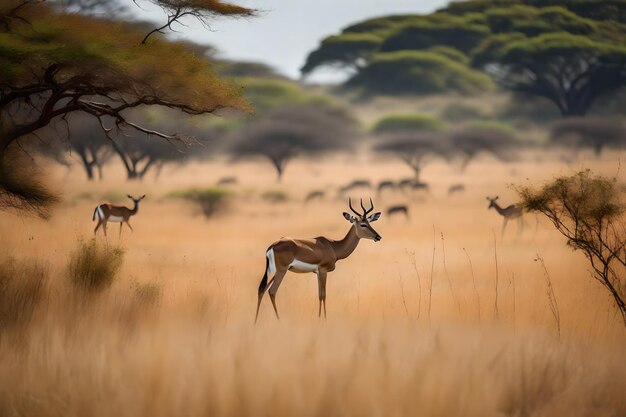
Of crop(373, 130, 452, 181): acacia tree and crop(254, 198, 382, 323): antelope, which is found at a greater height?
crop(373, 130, 452, 181): acacia tree

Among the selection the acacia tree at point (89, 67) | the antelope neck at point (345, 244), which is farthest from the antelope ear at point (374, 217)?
the acacia tree at point (89, 67)

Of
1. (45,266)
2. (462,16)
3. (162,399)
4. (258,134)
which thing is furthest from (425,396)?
(462,16)

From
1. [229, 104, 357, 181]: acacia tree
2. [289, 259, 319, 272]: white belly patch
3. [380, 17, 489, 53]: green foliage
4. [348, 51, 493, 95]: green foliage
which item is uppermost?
[380, 17, 489, 53]: green foliage

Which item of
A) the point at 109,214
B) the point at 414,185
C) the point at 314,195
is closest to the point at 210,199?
the point at 314,195

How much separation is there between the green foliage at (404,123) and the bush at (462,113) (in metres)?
11.4

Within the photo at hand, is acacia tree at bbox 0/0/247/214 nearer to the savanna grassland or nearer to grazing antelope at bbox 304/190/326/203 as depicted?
the savanna grassland

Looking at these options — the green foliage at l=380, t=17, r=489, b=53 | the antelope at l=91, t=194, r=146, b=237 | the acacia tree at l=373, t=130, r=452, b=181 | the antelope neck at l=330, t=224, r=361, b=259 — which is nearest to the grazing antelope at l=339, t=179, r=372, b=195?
the acacia tree at l=373, t=130, r=452, b=181

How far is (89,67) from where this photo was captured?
864 cm

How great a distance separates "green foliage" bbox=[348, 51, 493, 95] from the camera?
4900 cm

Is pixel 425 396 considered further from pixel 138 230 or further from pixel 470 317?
pixel 138 230

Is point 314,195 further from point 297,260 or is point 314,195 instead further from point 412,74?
point 412,74

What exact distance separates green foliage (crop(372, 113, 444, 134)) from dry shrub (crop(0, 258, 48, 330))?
1397 inches

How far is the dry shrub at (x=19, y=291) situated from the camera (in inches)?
306

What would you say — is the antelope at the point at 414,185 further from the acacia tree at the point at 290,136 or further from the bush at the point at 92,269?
the bush at the point at 92,269
